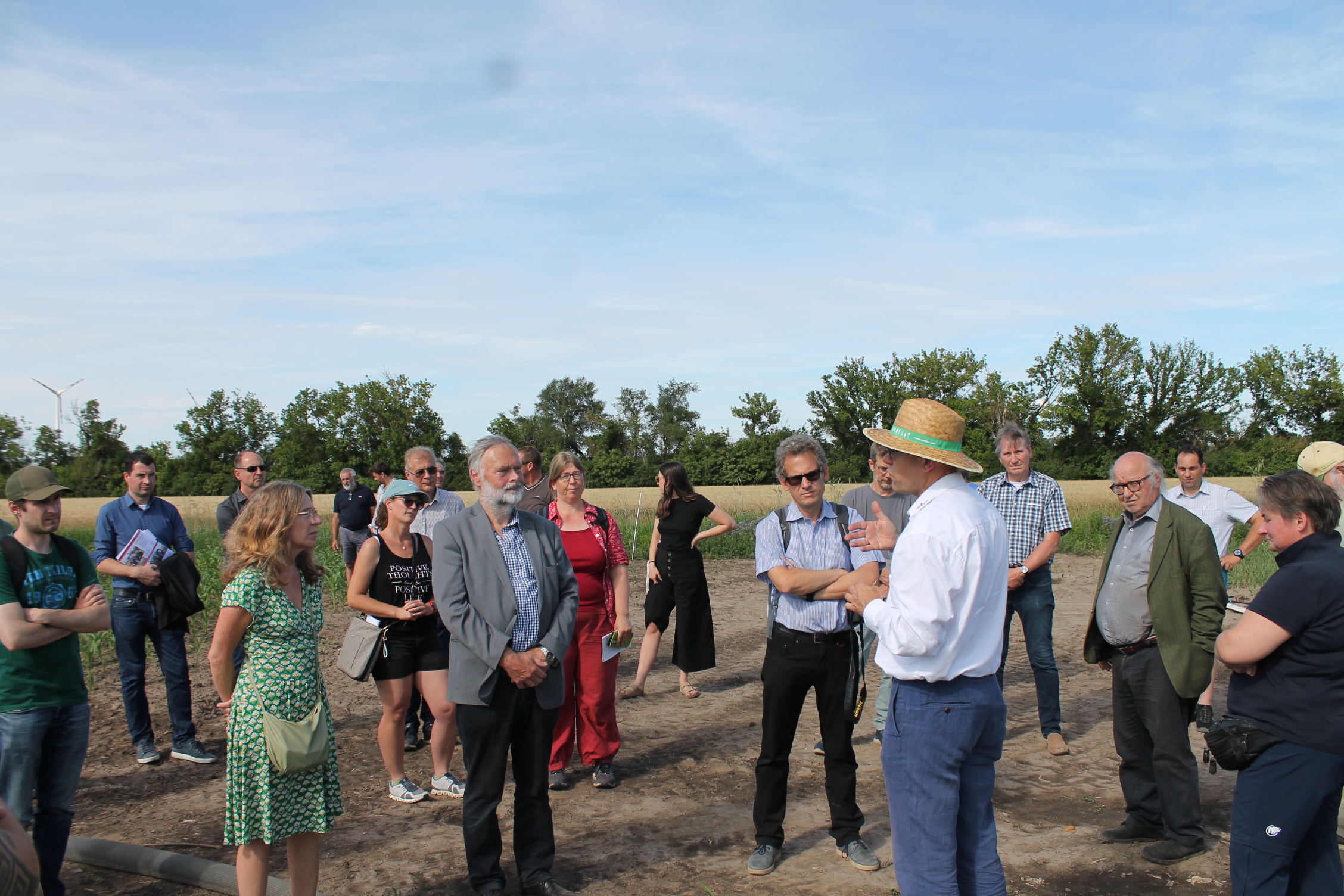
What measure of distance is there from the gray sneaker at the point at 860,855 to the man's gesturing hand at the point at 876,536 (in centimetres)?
175

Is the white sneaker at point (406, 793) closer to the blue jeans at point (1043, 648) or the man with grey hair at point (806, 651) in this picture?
the man with grey hair at point (806, 651)

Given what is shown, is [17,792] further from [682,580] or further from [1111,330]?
[1111,330]

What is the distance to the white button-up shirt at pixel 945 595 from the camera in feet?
9.19

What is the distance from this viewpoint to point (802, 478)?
433 cm

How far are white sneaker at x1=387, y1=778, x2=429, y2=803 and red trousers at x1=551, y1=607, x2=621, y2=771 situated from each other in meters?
0.81

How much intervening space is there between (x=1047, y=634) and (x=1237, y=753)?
2891mm

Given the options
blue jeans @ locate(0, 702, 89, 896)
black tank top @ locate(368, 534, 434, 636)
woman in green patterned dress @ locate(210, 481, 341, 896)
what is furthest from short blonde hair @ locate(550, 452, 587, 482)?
blue jeans @ locate(0, 702, 89, 896)

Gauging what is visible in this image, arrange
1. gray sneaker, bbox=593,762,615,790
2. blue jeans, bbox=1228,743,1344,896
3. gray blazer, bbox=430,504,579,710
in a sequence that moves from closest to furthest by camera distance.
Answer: blue jeans, bbox=1228,743,1344,896 → gray blazer, bbox=430,504,579,710 → gray sneaker, bbox=593,762,615,790

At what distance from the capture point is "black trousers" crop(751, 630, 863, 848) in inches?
165

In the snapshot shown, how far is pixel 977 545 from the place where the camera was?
9.30 ft

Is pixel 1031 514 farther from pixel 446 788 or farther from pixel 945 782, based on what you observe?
pixel 446 788

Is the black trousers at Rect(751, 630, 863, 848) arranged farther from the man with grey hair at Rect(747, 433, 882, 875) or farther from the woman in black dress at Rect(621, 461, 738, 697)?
the woman in black dress at Rect(621, 461, 738, 697)

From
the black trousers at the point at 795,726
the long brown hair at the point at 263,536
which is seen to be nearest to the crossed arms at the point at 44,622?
the long brown hair at the point at 263,536

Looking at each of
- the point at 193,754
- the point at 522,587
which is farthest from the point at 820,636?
the point at 193,754
